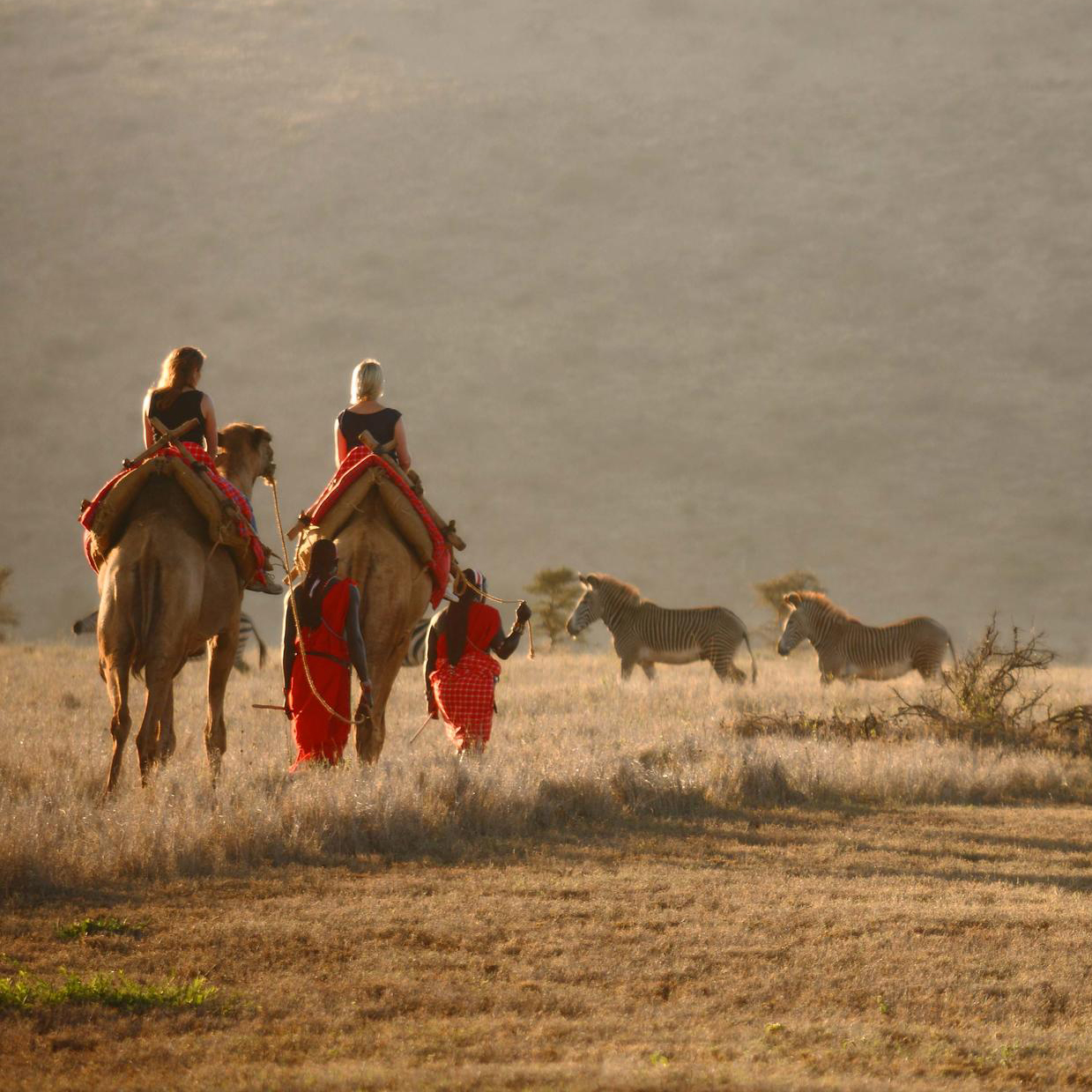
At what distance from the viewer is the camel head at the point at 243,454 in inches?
406

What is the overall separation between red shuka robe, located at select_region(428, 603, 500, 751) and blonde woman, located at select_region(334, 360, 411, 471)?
1.27 m

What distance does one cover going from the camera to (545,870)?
7695 millimetres

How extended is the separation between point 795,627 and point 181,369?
41.9 feet

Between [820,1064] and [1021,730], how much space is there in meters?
9.76

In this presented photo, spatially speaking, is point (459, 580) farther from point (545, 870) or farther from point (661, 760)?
point (545, 870)

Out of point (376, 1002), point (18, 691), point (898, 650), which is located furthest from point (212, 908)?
point (898, 650)

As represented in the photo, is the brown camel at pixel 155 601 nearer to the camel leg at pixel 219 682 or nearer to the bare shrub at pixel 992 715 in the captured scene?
the camel leg at pixel 219 682

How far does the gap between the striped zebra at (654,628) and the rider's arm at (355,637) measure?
11445mm

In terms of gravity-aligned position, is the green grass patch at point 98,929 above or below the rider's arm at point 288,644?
below

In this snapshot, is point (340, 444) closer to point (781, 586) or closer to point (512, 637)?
point (512, 637)

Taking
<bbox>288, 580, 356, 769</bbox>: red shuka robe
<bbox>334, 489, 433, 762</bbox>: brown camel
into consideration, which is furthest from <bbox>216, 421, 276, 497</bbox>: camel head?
<bbox>288, 580, 356, 769</bbox>: red shuka robe

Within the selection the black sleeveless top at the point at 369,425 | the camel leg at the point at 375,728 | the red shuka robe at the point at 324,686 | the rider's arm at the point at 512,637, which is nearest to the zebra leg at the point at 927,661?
the rider's arm at the point at 512,637

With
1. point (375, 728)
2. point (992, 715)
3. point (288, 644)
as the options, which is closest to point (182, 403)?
point (288, 644)

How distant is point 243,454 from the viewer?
10.4m
